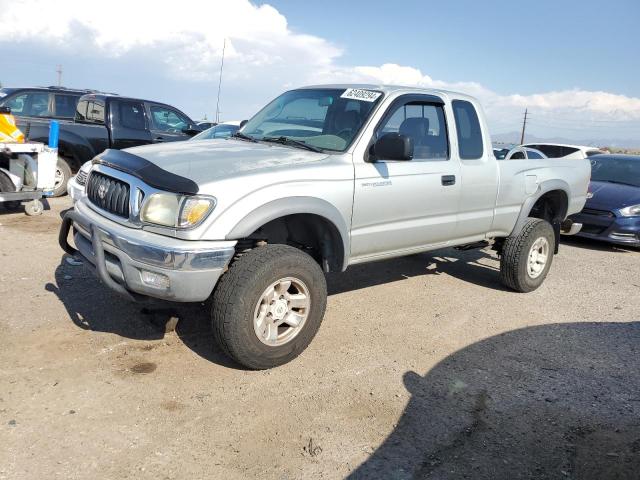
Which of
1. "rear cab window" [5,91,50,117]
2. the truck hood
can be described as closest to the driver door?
the truck hood

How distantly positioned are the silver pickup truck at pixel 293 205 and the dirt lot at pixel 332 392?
1.52ft

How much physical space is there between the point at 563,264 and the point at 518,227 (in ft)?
7.31

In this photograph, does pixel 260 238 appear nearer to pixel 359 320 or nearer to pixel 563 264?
pixel 359 320

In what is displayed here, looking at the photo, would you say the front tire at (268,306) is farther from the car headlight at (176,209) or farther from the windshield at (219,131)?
the windshield at (219,131)

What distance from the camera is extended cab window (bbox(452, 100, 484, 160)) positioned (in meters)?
4.92

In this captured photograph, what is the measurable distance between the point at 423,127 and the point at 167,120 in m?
6.89

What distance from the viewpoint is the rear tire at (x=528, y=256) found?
552cm

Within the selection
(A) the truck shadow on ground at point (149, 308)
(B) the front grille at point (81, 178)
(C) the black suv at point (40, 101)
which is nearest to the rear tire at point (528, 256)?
(A) the truck shadow on ground at point (149, 308)

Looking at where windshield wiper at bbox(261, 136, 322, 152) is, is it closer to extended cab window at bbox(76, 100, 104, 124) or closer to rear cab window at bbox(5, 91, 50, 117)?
extended cab window at bbox(76, 100, 104, 124)

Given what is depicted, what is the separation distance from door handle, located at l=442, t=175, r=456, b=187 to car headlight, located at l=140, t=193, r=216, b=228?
7.33 ft

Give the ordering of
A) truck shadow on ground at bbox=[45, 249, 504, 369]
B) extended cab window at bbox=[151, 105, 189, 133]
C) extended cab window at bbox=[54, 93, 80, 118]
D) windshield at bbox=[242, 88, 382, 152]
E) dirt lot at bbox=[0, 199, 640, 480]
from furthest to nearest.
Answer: extended cab window at bbox=[54, 93, 80, 118]
extended cab window at bbox=[151, 105, 189, 133]
windshield at bbox=[242, 88, 382, 152]
truck shadow on ground at bbox=[45, 249, 504, 369]
dirt lot at bbox=[0, 199, 640, 480]

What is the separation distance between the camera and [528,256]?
18.4 ft

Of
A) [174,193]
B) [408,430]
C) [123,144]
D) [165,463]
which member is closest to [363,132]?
[174,193]

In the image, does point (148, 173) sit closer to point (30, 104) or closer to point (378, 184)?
point (378, 184)
